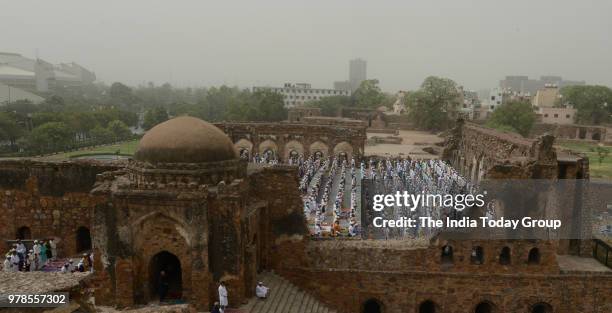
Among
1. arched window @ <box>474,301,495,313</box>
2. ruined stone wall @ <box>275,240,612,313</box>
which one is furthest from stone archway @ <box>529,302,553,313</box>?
arched window @ <box>474,301,495,313</box>

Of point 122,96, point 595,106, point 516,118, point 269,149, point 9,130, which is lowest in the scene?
point 269,149

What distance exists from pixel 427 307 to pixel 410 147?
1223 inches

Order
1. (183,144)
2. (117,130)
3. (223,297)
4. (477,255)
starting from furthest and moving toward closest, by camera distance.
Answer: (117,130), (477,255), (183,144), (223,297)

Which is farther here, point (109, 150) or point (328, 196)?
point (109, 150)

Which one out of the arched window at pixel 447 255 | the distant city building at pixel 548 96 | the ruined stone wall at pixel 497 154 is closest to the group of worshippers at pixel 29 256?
the arched window at pixel 447 255

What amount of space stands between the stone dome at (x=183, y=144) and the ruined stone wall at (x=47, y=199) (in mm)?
4814

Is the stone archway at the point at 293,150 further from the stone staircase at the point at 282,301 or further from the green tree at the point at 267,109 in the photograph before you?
the stone staircase at the point at 282,301

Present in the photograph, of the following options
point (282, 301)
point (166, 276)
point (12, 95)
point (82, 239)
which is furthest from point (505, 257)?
→ point (12, 95)

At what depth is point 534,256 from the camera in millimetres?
12938

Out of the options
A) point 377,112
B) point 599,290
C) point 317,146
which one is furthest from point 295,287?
point 377,112

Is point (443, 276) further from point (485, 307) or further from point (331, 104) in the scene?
point (331, 104)

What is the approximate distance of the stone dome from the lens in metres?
11.0

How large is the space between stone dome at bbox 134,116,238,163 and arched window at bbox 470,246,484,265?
→ 22.8 ft

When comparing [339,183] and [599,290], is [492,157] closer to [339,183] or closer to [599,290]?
[339,183]
